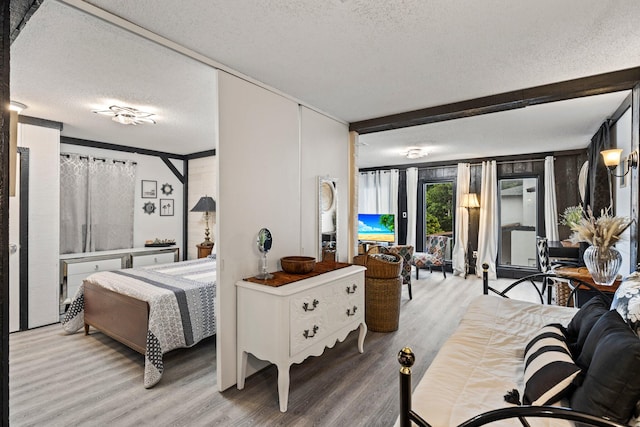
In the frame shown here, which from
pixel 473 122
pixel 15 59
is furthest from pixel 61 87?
pixel 473 122

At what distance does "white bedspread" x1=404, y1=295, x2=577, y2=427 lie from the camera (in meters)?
1.24

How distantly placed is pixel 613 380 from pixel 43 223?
17.2 feet

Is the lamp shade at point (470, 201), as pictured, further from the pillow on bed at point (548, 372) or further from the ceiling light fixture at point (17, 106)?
the ceiling light fixture at point (17, 106)

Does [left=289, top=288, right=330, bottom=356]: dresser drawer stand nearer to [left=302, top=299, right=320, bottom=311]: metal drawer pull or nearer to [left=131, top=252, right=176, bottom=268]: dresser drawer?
[left=302, top=299, right=320, bottom=311]: metal drawer pull

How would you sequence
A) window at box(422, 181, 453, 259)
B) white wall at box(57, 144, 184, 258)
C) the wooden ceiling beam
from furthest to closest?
window at box(422, 181, 453, 259)
white wall at box(57, 144, 184, 258)
the wooden ceiling beam

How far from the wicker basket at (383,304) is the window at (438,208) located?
3922 millimetres

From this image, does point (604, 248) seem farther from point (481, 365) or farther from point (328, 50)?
point (328, 50)

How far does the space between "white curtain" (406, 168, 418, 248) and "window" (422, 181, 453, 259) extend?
216 mm

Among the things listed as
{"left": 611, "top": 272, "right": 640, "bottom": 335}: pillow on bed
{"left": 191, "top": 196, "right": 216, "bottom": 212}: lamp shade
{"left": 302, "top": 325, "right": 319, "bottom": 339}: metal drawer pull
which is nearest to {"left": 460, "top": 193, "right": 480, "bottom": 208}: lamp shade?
{"left": 611, "top": 272, "right": 640, "bottom": 335}: pillow on bed

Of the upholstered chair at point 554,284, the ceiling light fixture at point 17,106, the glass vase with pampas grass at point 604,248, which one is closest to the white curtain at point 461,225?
the upholstered chair at point 554,284

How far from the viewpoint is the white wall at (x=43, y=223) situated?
3740 mm


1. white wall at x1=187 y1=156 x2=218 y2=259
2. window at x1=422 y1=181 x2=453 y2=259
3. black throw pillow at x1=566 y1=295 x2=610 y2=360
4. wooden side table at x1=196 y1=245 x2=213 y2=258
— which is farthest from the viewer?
window at x1=422 y1=181 x2=453 y2=259

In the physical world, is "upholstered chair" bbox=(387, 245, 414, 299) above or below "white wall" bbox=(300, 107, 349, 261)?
below

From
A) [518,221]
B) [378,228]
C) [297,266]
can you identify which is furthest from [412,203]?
[297,266]
